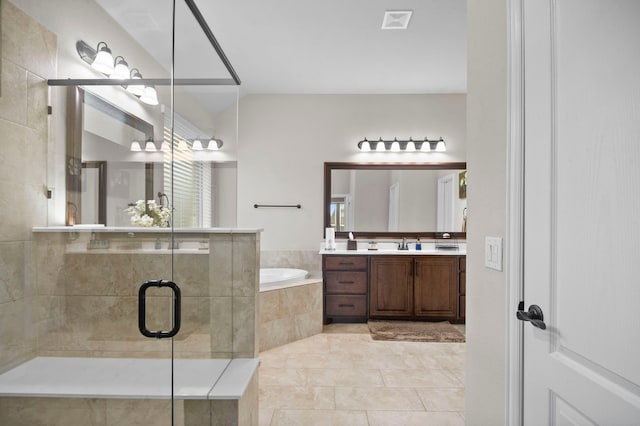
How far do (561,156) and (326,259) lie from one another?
3.09 meters

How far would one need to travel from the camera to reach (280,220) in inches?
172

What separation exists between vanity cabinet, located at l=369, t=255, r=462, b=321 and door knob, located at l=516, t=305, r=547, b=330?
285cm

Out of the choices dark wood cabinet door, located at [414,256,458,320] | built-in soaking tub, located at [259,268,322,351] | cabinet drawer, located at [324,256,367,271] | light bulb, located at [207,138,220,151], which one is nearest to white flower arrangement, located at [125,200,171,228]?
light bulb, located at [207,138,220,151]

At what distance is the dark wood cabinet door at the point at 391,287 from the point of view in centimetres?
387

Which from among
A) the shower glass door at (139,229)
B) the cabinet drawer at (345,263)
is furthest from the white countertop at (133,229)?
the cabinet drawer at (345,263)

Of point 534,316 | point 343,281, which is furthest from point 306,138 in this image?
point 534,316

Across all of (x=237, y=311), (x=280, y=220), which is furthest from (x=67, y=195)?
(x=280, y=220)

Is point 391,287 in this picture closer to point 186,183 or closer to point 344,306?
point 344,306

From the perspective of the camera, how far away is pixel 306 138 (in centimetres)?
439

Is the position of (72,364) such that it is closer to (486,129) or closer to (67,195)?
(67,195)

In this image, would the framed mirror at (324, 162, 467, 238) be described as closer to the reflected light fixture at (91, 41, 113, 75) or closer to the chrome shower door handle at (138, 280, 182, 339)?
the chrome shower door handle at (138, 280, 182, 339)

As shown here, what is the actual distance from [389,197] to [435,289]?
1253 mm

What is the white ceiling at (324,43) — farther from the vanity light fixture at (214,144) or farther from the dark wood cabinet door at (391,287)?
the dark wood cabinet door at (391,287)

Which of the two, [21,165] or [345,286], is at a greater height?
[21,165]
